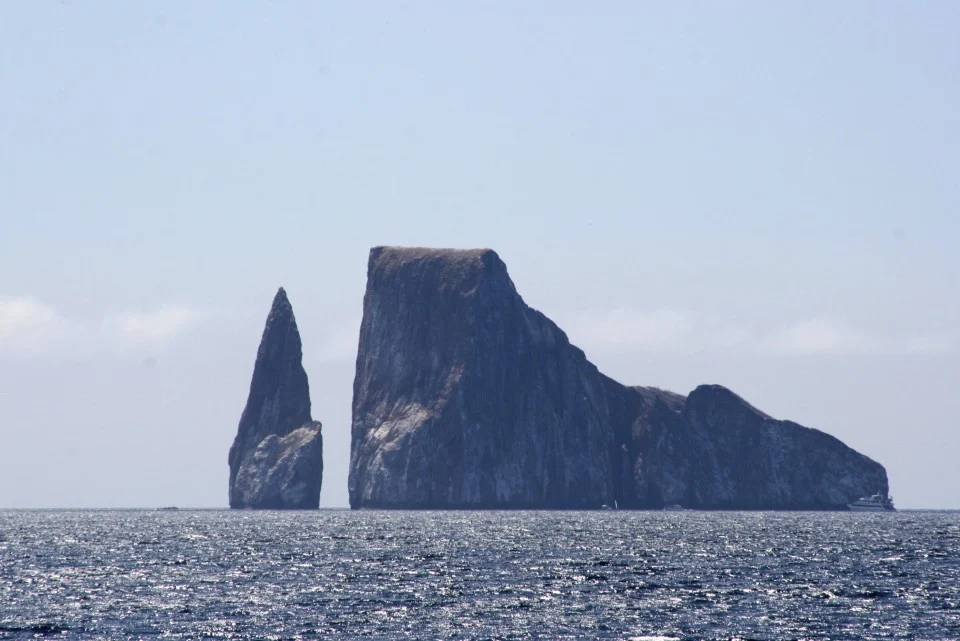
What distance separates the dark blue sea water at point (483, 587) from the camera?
2115 inches

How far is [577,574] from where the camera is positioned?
7806cm

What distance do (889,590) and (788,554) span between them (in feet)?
91.4

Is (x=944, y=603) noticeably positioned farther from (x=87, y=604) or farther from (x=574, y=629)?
(x=87, y=604)

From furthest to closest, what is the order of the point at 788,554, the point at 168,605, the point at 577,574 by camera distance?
the point at 788,554
the point at 577,574
the point at 168,605

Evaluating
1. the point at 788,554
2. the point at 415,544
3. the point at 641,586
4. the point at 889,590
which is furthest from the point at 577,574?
the point at 415,544

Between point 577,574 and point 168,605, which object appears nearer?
point 168,605

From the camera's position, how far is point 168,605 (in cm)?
6141

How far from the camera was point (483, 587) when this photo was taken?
6975cm

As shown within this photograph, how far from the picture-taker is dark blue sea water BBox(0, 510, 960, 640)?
2115 inches

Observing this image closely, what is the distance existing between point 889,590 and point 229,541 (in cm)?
6271

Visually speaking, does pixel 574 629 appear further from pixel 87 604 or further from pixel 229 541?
pixel 229 541

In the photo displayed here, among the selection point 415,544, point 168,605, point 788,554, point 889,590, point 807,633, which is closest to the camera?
point 807,633

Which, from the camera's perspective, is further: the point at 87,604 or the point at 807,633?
the point at 87,604

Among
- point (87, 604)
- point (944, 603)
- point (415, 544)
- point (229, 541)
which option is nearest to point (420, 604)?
point (87, 604)
